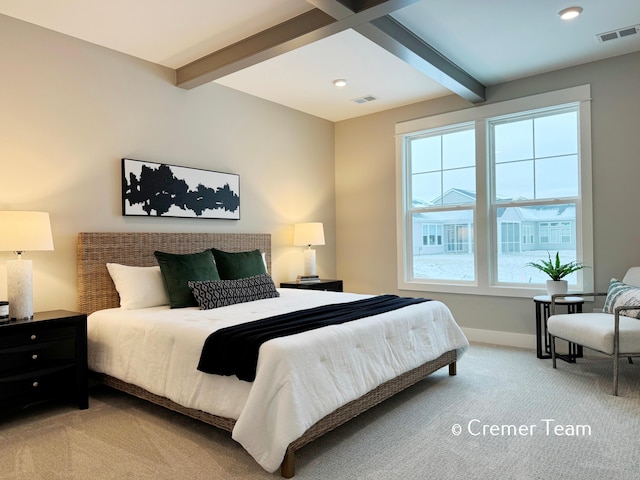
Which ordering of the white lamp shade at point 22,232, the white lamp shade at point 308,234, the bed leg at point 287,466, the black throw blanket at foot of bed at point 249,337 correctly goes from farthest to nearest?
1. the white lamp shade at point 308,234
2. the white lamp shade at point 22,232
3. the black throw blanket at foot of bed at point 249,337
4. the bed leg at point 287,466

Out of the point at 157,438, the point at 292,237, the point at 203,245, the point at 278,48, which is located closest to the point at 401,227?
the point at 292,237

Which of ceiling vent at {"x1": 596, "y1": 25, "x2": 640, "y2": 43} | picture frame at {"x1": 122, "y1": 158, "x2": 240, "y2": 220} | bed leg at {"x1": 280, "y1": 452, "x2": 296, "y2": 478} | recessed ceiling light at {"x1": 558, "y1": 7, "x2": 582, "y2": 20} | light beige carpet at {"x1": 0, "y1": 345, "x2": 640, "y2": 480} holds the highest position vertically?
ceiling vent at {"x1": 596, "y1": 25, "x2": 640, "y2": 43}

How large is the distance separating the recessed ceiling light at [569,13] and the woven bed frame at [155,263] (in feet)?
8.91

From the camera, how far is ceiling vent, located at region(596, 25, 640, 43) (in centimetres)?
362

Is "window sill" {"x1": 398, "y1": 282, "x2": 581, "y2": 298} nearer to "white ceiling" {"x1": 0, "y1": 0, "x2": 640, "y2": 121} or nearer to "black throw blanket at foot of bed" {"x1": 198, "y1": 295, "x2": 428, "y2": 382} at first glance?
"white ceiling" {"x1": 0, "y1": 0, "x2": 640, "y2": 121}

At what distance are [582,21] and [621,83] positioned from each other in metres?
1.04

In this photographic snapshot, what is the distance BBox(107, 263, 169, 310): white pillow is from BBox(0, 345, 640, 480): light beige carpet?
728 mm

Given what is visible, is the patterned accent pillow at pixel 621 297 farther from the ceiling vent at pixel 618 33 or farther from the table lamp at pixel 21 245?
the table lamp at pixel 21 245

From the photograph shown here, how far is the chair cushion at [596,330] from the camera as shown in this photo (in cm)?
321

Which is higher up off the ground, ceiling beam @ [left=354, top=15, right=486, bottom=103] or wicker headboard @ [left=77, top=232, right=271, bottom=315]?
ceiling beam @ [left=354, top=15, right=486, bottom=103]

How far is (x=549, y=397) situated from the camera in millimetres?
3205

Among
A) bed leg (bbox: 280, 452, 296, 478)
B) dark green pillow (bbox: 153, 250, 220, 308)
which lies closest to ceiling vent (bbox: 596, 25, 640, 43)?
dark green pillow (bbox: 153, 250, 220, 308)

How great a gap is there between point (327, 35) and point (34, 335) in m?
2.83

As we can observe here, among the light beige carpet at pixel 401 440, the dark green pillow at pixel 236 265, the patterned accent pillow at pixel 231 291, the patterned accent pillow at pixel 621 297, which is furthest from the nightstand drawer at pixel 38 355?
the patterned accent pillow at pixel 621 297
